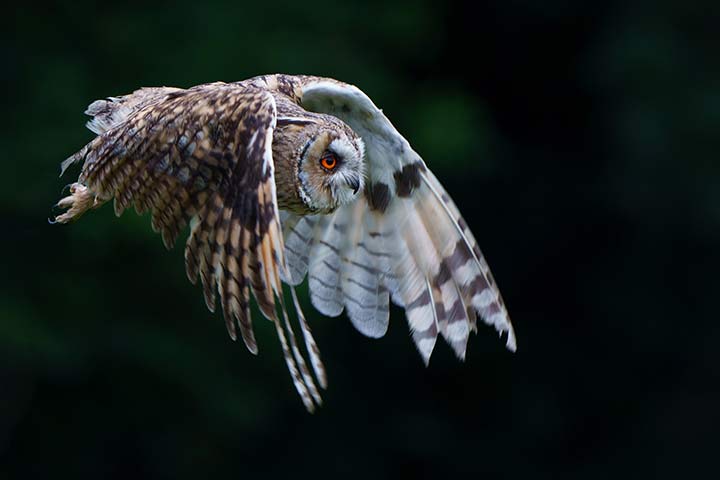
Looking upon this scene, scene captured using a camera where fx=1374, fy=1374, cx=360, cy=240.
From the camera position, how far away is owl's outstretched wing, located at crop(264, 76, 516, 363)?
4.78 metres

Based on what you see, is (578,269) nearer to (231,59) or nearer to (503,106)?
(503,106)

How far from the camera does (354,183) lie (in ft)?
15.0

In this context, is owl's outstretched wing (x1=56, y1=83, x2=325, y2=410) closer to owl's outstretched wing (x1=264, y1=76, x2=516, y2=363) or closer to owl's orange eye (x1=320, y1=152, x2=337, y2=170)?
owl's orange eye (x1=320, y1=152, x2=337, y2=170)

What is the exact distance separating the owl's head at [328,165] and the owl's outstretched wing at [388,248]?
273mm

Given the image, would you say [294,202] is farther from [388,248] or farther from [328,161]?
[388,248]

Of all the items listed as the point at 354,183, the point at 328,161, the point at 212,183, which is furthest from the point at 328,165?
the point at 212,183

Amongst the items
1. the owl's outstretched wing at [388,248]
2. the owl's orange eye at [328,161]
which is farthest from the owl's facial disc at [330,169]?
the owl's outstretched wing at [388,248]

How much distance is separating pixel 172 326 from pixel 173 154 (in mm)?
4659

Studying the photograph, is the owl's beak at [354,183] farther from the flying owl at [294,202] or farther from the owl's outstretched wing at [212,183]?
the owl's outstretched wing at [212,183]

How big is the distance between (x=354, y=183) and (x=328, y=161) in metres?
0.13

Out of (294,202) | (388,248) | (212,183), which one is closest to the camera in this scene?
(212,183)

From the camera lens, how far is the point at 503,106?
34.7 ft

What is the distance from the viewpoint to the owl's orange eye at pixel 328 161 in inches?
177

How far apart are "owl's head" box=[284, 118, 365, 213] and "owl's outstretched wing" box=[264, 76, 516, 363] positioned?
0.27 meters
